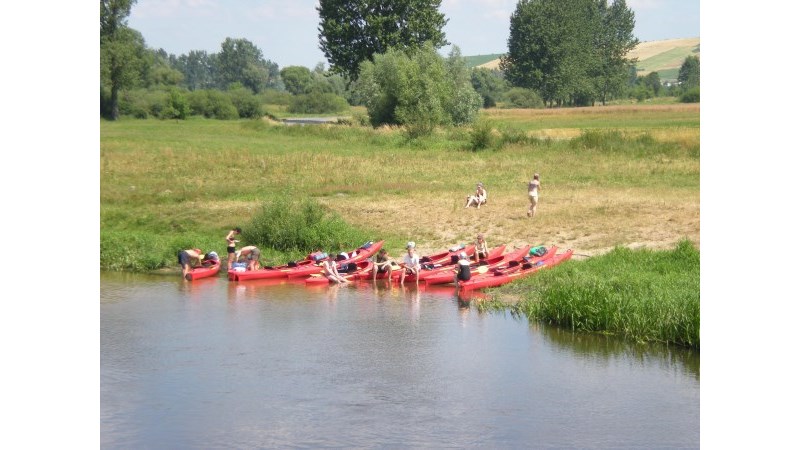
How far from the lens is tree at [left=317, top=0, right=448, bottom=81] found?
7181 cm

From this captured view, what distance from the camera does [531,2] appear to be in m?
84.8

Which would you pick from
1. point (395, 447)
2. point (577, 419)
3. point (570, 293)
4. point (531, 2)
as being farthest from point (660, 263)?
point (531, 2)

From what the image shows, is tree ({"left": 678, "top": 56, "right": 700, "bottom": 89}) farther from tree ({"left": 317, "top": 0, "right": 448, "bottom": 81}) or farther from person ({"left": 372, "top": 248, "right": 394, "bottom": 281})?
person ({"left": 372, "top": 248, "right": 394, "bottom": 281})

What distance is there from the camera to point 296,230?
28.3 m

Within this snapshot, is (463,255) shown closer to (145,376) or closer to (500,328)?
(500,328)

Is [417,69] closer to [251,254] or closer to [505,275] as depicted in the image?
[251,254]

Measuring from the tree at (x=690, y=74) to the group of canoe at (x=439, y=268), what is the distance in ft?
235

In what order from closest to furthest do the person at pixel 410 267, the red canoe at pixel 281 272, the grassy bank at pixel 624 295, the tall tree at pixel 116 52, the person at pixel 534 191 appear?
1. the grassy bank at pixel 624 295
2. the person at pixel 410 267
3. the red canoe at pixel 281 272
4. the person at pixel 534 191
5. the tall tree at pixel 116 52

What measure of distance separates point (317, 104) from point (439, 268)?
215 ft

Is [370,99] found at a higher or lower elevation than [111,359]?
higher

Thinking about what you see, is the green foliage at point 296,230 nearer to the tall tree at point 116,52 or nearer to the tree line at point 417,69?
the tree line at point 417,69

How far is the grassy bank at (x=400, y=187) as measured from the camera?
28500 millimetres

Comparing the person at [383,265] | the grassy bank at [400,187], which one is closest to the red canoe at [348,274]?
the person at [383,265]
